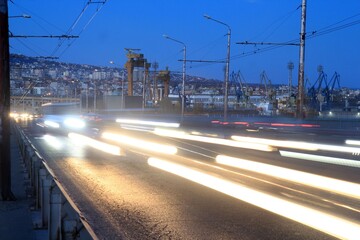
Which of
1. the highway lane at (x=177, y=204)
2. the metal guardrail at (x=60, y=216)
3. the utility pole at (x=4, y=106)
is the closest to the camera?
the metal guardrail at (x=60, y=216)

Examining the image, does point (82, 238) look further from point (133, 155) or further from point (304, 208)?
point (133, 155)

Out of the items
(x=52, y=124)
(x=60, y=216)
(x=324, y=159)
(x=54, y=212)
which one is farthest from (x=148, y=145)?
(x=52, y=124)

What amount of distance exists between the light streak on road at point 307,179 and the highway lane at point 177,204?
1.31 feet

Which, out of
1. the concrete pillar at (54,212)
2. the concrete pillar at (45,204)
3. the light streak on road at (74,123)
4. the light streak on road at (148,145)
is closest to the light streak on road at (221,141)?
the light streak on road at (148,145)

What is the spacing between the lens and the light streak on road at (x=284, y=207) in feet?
24.8

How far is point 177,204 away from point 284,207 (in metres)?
2.05

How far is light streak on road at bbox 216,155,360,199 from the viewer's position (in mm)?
11191

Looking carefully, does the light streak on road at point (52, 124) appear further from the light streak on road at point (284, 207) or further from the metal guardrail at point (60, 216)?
the metal guardrail at point (60, 216)

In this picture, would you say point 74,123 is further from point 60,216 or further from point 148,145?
point 60,216

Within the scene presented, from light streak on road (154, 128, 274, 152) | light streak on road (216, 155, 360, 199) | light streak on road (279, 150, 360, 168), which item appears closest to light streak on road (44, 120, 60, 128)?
light streak on road (154, 128, 274, 152)

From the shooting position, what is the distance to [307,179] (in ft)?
41.7

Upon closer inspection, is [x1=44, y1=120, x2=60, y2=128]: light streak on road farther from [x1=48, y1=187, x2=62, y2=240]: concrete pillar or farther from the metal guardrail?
[x1=48, y1=187, x2=62, y2=240]: concrete pillar

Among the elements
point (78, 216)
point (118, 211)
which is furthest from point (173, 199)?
point (78, 216)

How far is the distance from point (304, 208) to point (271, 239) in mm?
2127
